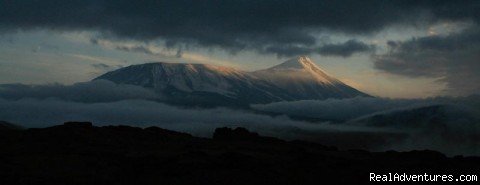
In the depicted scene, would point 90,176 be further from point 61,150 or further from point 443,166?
point 443,166

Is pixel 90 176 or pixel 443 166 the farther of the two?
pixel 443 166

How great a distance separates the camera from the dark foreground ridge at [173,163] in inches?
4550

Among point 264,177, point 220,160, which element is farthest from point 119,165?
point 264,177

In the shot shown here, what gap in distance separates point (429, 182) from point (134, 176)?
56420 millimetres

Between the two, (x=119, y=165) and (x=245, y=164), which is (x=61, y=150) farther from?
(x=245, y=164)

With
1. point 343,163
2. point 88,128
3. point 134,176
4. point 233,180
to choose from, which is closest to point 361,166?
point 343,163

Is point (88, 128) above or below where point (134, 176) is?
above

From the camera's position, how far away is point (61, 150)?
5881 inches

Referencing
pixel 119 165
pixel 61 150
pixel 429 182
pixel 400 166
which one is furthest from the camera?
pixel 61 150

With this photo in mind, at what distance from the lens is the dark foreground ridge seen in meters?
116

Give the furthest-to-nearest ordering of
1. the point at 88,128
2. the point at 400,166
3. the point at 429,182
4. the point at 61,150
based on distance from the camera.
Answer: the point at 88,128 → the point at 61,150 → the point at 400,166 → the point at 429,182

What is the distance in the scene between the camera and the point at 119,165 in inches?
5143

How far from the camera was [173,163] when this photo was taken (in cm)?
13275

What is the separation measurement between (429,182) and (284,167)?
33031 mm
